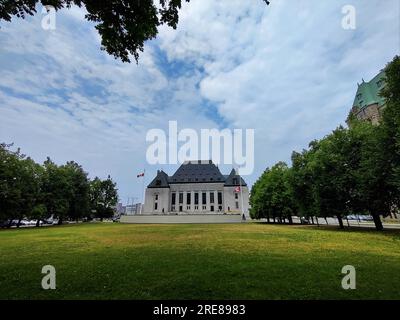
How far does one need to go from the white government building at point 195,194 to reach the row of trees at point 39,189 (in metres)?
37.9

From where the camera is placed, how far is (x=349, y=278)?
325 inches

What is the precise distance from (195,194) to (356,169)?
282 ft

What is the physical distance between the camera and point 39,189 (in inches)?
2557

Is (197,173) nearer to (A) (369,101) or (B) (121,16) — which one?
(A) (369,101)

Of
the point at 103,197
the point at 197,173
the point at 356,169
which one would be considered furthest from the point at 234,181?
the point at 356,169

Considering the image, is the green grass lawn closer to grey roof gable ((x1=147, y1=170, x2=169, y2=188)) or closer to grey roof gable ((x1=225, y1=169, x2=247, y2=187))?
grey roof gable ((x1=225, y1=169, x2=247, y2=187))

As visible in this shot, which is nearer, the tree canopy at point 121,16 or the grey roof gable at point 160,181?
the tree canopy at point 121,16

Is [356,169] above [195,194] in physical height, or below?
below

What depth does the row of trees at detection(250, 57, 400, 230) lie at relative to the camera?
26.9 meters

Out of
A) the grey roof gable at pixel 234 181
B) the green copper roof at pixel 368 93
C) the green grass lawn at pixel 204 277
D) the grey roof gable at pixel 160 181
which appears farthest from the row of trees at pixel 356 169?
the grey roof gable at pixel 160 181

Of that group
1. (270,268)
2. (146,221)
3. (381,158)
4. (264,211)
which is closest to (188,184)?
(146,221)

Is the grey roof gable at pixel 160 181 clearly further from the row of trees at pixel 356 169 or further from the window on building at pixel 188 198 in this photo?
the row of trees at pixel 356 169

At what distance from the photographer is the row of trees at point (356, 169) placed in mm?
26909
